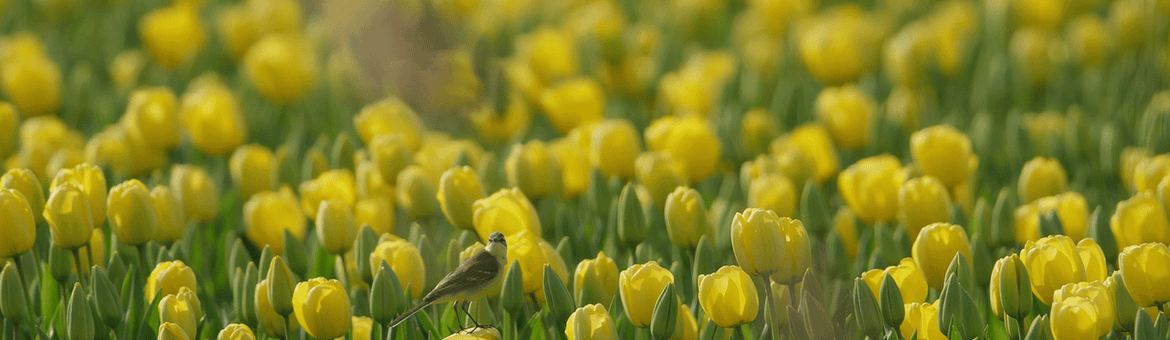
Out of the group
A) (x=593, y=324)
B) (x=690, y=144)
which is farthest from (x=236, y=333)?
(x=690, y=144)

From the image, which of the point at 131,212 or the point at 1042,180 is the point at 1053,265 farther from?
the point at 131,212

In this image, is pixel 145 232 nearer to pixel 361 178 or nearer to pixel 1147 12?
pixel 361 178

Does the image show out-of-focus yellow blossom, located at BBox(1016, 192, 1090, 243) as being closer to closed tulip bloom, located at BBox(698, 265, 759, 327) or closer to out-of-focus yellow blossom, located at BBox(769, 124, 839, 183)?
out-of-focus yellow blossom, located at BBox(769, 124, 839, 183)

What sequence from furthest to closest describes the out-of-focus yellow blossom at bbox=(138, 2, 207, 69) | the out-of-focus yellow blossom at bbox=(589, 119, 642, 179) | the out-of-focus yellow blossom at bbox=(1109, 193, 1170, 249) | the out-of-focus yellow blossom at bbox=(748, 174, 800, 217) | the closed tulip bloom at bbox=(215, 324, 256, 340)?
the out-of-focus yellow blossom at bbox=(138, 2, 207, 69) < the out-of-focus yellow blossom at bbox=(589, 119, 642, 179) < the out-of-focus yellow blossom at bbox=(748, 174, 800, 217) < the out-of-focus yellow blossom at bbox=(1109, 193, 1170, 249) < the closed tulip bloom at bbox=(215, 324, 256, 340)

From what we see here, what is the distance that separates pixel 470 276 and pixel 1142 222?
4.21 feet

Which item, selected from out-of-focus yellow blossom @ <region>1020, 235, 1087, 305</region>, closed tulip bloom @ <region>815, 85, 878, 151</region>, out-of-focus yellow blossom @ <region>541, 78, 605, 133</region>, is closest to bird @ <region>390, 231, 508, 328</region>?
out-of-focus yellow blossom @ <region>1020, 235, 1087, 305</region>

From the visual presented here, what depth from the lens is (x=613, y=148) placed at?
267 centimetres

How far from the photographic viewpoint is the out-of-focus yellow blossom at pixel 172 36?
4117 millimetres

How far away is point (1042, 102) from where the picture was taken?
12.2 ft

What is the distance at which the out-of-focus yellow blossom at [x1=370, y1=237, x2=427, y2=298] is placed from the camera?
1979 mm

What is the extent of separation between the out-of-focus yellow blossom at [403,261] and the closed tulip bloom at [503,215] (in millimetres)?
162

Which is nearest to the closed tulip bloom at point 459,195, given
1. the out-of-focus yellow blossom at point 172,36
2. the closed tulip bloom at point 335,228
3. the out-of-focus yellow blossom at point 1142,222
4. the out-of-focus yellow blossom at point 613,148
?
the closed tulip bloom at point 335,228

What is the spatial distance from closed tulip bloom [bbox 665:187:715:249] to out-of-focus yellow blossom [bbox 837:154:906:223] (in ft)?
1.47

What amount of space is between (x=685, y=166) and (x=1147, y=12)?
1.93m
